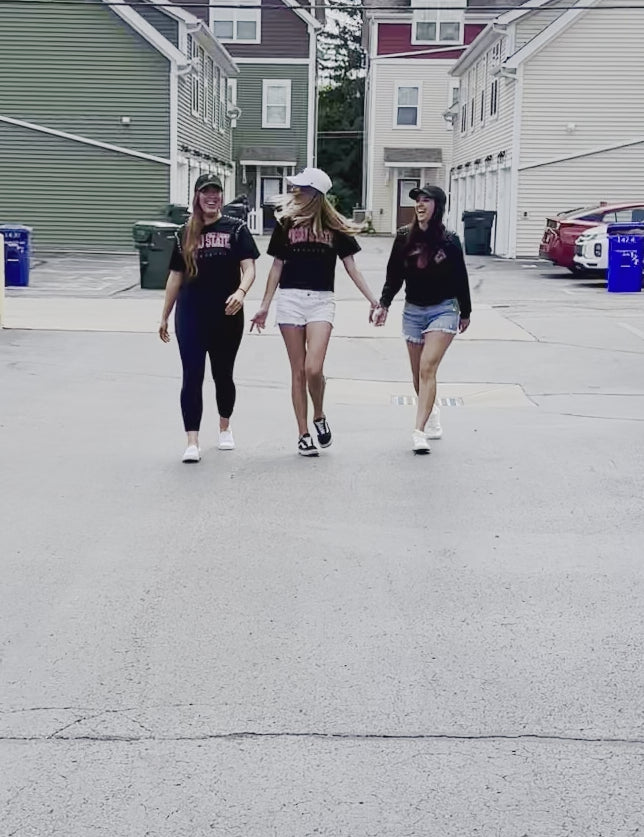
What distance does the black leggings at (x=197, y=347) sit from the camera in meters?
8.86

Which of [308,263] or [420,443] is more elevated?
[308,263]

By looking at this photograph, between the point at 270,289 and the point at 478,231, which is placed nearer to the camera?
the point at 270,289

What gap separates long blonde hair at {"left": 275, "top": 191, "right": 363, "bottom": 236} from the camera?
8750 mm

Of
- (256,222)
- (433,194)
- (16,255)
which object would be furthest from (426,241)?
(256,222)

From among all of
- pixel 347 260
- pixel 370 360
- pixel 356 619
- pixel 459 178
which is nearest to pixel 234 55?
pixel 459 178

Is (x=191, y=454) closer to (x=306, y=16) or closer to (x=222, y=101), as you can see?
(x=222, y=101)

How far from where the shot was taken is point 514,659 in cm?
508

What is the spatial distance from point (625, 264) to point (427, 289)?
15.5 metres

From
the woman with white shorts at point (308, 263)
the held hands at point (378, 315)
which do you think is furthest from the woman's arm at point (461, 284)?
the woman with white shorts at point (308, 263)

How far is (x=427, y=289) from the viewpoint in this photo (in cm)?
918

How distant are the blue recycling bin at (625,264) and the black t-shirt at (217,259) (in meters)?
16.0

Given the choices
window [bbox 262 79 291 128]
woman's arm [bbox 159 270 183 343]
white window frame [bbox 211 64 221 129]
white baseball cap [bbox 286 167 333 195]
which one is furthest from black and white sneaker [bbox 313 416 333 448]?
window [bbox 262 79 291 128]

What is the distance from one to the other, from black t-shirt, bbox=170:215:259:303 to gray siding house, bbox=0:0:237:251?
25524 mm

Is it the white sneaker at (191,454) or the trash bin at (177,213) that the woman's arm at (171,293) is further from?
the trash bin at (177,213)
